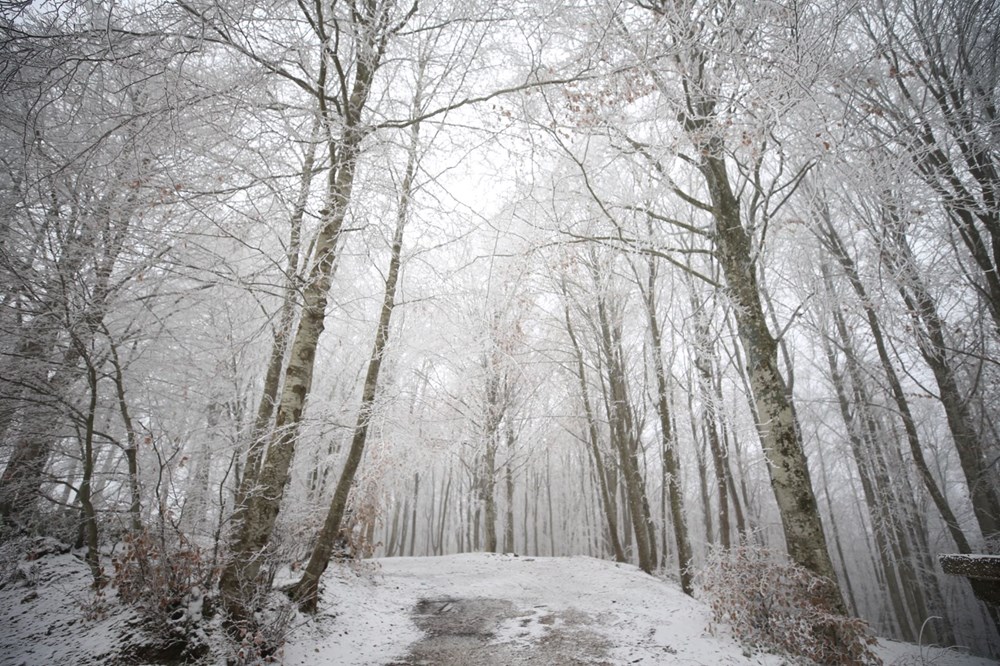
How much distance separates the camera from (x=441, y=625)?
19.1ft

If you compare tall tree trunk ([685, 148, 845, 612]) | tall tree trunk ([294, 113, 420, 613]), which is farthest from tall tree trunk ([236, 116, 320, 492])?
tall tree trunk ([685, 148, 845, 612])

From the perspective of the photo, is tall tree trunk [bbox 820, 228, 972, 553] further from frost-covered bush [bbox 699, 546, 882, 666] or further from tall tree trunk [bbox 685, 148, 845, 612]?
frost-covered bush [bbox 699, 546, 882, 666]

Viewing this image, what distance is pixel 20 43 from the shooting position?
2.80 m

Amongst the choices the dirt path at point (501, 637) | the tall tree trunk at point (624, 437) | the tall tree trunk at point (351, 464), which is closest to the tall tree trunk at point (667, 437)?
the tall tree trunk at point (624, 437)

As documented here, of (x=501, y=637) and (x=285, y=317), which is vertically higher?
(x=285, y=317)

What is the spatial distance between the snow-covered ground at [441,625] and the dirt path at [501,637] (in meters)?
0.01

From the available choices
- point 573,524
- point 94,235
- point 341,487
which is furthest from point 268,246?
point 573,524

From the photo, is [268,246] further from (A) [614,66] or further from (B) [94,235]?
(A) [614,66]

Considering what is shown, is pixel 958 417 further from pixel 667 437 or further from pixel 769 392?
pixel 769 392

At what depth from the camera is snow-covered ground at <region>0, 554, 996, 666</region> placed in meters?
3.98

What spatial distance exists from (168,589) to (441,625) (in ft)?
11.4

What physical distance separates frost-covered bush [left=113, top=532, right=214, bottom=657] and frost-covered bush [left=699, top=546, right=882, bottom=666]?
544 cm

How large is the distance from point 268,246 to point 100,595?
13.6 feet

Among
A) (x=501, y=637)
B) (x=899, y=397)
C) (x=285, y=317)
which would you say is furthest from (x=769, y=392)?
(x=899, y=397)
